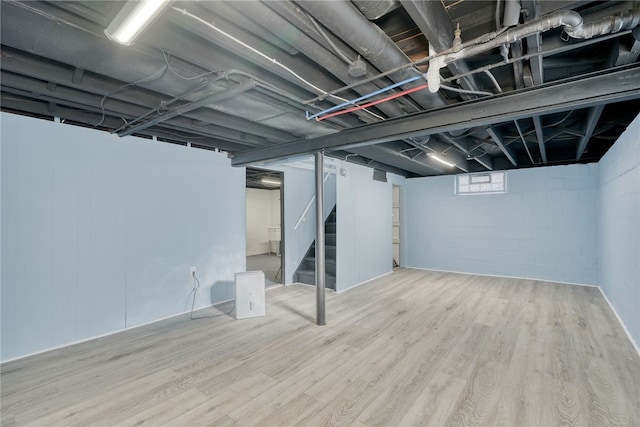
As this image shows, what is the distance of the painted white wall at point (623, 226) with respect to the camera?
9.55 feet

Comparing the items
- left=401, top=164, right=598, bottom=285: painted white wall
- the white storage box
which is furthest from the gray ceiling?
left=401, top=164, right=598, bottom=285: painted white wall

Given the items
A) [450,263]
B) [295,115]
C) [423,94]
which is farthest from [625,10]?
[450,263]

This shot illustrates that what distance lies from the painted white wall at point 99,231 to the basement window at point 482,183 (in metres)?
5.31

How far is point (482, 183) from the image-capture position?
21.2 feet

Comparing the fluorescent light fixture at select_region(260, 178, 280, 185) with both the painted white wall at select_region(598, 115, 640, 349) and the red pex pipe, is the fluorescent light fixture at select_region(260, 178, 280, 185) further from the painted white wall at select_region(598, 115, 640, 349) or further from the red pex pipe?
the painted white wall at select_region(598, 115, 640, 349)

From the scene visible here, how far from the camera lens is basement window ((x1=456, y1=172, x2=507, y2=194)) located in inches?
246

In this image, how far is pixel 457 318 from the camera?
12.4 ft

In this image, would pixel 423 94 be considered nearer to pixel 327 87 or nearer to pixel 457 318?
pixel 327 87

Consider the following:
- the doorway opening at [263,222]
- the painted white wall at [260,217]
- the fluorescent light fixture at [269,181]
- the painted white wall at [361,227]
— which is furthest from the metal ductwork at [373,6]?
the painted white wall at [260,217]

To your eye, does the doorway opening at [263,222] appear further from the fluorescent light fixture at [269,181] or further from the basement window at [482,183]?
the basement window at [482,183]

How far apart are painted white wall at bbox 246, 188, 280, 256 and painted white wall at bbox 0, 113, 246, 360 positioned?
208 inches

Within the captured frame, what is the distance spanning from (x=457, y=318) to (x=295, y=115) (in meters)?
3.25

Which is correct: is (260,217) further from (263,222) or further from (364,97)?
(364,97)

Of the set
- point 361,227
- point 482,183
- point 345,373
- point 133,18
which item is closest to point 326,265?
point 361,227
